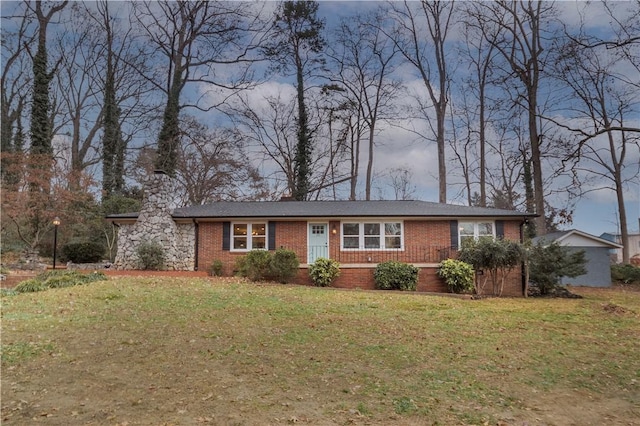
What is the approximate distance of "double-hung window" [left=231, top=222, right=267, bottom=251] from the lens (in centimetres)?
1619

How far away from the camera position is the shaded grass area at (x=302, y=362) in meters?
4.06

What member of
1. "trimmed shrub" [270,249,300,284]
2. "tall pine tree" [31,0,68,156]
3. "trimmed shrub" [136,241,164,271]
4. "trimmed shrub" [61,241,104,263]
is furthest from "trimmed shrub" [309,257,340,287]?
"tall pine tree" [31,0,68,156]

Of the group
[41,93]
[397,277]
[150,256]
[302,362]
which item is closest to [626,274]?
[397,277]

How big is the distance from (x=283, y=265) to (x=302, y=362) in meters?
8.48

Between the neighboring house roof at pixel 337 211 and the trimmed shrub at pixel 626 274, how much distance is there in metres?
8.56

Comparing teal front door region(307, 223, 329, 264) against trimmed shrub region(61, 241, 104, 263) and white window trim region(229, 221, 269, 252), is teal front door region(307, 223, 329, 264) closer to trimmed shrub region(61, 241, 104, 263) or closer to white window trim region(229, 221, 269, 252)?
white window trim region(229, 221, 269, 252)

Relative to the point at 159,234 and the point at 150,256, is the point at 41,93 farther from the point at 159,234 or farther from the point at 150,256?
the point at 150,256

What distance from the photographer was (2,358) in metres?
5.14

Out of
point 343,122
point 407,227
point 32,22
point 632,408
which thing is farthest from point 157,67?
point 632,408

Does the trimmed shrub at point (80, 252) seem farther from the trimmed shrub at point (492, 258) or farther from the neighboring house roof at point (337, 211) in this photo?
the trimmed shrub at point (492, 258)

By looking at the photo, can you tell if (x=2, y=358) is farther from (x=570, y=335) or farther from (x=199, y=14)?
(x=199, y=14)

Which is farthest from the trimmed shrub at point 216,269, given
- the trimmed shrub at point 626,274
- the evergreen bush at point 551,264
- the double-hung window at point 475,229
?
the trimmed shrub at point 626,274

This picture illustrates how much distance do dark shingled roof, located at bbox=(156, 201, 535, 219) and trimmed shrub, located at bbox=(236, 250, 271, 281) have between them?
1901 millimetres

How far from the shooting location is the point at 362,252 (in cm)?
1579
